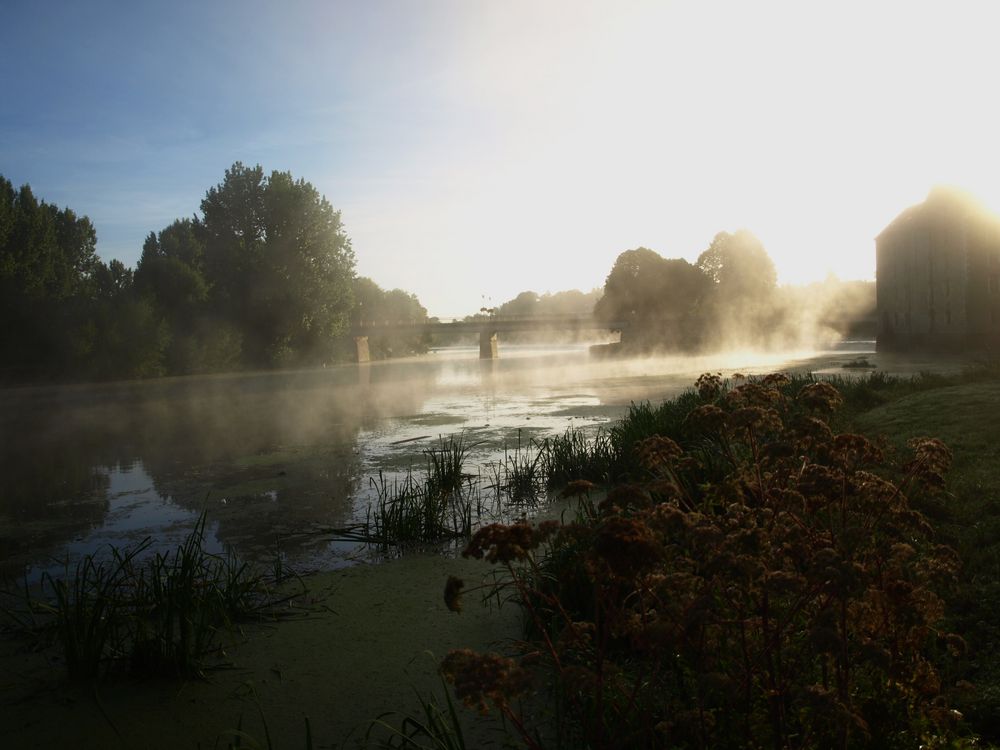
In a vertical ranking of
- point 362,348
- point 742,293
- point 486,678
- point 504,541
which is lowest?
point 486,678

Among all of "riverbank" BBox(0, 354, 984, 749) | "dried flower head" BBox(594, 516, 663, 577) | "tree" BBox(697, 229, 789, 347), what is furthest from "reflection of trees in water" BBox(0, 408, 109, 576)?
"tree" BBox(697, 229, 789, 347)

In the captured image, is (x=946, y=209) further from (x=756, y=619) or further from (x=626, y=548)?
(x=626, y=548)

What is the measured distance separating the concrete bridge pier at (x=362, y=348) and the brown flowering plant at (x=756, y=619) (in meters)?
61.2

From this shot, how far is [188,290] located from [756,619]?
50.6 m

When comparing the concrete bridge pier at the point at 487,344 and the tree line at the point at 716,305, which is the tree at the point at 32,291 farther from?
the tree line at the point at 716,305

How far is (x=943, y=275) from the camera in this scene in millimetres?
31625

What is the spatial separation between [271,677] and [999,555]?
4.40 m

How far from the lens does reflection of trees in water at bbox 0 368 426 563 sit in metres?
8.73

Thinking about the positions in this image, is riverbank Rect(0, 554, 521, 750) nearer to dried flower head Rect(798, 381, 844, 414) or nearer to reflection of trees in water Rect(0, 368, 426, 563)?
dried flower head Rect(798, 381, 844, 414)

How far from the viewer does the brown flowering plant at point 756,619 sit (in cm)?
221

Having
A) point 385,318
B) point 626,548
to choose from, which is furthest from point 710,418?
point 385,318

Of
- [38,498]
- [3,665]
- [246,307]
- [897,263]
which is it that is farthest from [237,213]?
[3,665]

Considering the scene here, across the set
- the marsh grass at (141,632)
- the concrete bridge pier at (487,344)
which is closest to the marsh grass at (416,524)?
the marsh grass at (141,632)

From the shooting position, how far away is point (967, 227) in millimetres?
30250
